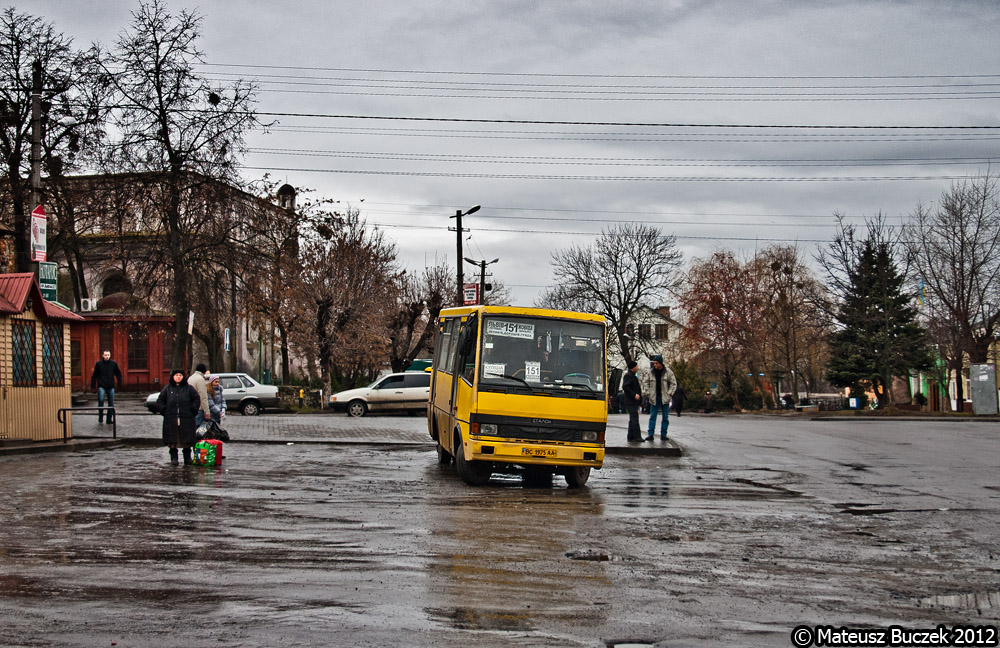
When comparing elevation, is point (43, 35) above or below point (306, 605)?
above

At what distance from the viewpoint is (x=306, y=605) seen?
6770mm

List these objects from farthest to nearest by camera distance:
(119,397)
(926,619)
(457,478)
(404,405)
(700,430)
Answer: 1. (119,397)
2. (404,405)
3. (700,430)
4. (457,478)
5. (926,619)

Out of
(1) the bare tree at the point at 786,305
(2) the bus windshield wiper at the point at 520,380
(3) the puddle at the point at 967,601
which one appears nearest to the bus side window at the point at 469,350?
(2) the bus windshield wiper at the point at 520,380

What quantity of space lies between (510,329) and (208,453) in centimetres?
630

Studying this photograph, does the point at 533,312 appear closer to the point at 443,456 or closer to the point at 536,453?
the point at 536,453

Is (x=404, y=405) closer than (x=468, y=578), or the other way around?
(x=468, y=578)

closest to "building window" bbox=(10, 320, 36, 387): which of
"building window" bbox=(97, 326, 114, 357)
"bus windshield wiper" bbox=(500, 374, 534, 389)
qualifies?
"bus windshield wiper" bbox=(500, 374, 534, 389)

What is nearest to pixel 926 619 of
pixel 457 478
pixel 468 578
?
pixel 468 578

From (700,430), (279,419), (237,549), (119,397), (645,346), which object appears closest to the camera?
(237,549)

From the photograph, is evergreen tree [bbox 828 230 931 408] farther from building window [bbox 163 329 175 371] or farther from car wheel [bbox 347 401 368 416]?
building window [bbox 163 329 175 371]

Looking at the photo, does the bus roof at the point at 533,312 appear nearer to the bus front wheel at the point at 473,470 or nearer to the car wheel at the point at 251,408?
the bus front wheel at the point at 473,470

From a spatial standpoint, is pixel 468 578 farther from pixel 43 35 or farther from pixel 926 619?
pixel 43 35

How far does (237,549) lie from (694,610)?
4.31m

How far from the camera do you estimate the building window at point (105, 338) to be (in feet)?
171
